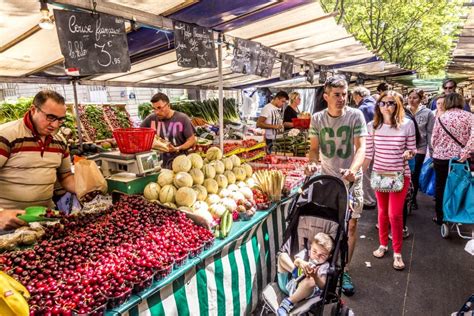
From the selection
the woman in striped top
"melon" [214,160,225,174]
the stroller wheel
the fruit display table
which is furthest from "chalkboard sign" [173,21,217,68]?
the stroller wheel

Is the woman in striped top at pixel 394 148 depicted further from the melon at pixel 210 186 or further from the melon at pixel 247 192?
the melon at pixel 210 186

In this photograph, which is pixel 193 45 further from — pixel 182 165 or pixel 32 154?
pixel 32 154

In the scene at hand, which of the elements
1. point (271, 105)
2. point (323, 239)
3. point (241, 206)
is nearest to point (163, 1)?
point (241, 206)

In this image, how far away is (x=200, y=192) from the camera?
3197 mm

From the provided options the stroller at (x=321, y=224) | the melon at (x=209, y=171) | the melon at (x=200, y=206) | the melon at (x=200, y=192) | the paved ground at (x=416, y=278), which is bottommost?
the paved ground at (x=416, y=278)

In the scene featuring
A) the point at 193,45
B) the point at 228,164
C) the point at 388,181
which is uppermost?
the point at 193,45

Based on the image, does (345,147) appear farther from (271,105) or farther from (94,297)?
(271,105)

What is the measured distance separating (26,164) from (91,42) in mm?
1288

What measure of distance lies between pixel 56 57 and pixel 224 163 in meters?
3.08

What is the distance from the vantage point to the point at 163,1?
300cm

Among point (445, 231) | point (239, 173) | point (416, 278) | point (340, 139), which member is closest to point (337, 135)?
point (340, 139)

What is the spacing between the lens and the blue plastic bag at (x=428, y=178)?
6.24m

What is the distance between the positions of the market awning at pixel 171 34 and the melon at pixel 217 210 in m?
2.06

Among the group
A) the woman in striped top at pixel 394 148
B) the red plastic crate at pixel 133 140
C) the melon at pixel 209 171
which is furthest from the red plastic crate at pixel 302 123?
the red plastic crate at pixel 133 140
